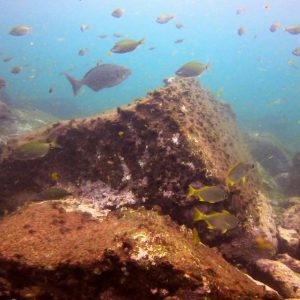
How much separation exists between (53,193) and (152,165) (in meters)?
1.66

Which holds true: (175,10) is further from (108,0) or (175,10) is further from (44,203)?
(44,203)

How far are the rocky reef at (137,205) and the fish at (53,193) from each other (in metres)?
0.25

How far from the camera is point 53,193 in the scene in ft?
15.9

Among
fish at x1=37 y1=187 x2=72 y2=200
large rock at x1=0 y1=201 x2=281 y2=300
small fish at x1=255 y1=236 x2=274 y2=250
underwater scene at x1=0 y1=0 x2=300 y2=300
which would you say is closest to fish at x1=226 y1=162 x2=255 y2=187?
underwater scene at x1=0 y1=0 x2=300 y2=300

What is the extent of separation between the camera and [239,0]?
82188 mm

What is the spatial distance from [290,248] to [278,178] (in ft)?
30.5

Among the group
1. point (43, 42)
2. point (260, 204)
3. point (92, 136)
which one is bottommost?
point (260, 204)

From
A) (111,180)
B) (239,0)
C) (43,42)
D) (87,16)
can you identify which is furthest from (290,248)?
(43,42)

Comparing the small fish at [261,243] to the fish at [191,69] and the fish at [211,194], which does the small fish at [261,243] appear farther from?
the fish at [191,69]

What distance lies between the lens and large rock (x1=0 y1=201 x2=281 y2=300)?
291cm

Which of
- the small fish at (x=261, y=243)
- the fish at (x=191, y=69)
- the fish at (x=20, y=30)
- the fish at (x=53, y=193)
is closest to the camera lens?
the fish at (x=53, y=193)

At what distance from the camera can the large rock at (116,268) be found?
291 cm

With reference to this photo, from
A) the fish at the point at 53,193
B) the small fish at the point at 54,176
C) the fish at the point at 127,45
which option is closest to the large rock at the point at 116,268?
the fish at the point at 53,193

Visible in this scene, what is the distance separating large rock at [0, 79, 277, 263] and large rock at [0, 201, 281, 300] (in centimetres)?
142
